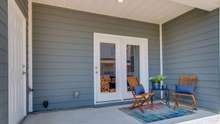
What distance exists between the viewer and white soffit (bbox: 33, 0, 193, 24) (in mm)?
3799

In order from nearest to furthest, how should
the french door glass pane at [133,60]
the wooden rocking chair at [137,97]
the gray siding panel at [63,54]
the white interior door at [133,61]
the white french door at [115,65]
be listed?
1. the gray siding panel at [63,54]
2. the wooden rocking chair at [137,97]
3. the white french door at [115,65]
4. the white interior door at [133,61]
5. the french door glass pane at [133,60]

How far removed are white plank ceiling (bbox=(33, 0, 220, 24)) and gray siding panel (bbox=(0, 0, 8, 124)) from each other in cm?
194

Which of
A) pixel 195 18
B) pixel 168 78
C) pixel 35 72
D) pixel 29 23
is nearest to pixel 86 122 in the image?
pixel 35 72

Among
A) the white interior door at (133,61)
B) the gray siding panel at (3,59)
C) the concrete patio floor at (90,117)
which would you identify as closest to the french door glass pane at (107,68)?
the white interior door at (133,61)

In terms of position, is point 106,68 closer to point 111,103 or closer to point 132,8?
point 111,103

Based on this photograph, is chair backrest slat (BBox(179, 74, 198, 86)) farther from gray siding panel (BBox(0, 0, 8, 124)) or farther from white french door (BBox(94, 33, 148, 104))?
gray siding panel (BBox(0, 0, 8, 124))

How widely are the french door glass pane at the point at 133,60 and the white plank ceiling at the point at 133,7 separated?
89 centimetres

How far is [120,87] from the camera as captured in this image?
4.57 m

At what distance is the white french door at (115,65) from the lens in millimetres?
4328

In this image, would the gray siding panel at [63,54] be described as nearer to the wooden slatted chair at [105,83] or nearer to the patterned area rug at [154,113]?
the wooden slatted chair at [105,83]

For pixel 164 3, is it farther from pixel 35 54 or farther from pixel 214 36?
pixel 35 54

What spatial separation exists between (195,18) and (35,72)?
13.2 feet

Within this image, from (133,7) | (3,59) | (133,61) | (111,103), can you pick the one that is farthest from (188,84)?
(3,59)

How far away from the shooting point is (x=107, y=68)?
4.48 meters
